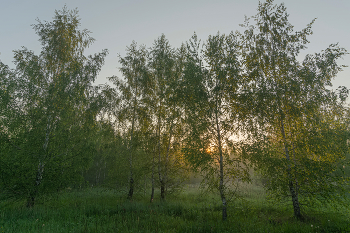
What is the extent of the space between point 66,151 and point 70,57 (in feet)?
20.6

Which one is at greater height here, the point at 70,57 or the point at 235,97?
the point at 70,57

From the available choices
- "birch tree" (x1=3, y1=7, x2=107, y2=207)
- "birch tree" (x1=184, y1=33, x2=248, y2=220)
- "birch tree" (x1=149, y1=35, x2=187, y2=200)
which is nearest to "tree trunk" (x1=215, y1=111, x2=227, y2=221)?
"birch tree" (x1=184, y1=33, x2=248, y2=220)

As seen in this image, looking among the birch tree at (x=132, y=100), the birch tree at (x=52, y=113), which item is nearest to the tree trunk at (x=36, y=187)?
the birch tree at (x=52, y=113)

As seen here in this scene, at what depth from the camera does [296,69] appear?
9820mm

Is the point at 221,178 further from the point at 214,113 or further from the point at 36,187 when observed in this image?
the point at 36,187

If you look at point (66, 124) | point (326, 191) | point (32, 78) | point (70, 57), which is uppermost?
point (70, 57)

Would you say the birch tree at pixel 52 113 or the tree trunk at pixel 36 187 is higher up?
the birch tree at pixel 52 113

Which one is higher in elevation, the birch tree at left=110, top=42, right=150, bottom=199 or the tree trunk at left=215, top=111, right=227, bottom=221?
the birch tree at left=110, top=42, right=150, bottom=199

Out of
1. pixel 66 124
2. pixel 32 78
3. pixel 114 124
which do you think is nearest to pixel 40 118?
pixel 66 124

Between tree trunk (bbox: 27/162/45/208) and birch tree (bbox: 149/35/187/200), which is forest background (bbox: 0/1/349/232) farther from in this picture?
birch tree (bbox: 149/35/187/200)

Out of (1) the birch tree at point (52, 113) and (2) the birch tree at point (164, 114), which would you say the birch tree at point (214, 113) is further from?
(1) the birch tree at point (52, 113)

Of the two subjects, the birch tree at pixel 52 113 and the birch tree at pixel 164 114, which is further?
the birch tree at pixel 164 114

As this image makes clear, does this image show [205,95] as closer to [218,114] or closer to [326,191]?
[218,114]

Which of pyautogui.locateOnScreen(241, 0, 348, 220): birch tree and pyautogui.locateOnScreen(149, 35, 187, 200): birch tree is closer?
pyautogui.locateOnScreen(241, 0, 348, 220): birch tree
